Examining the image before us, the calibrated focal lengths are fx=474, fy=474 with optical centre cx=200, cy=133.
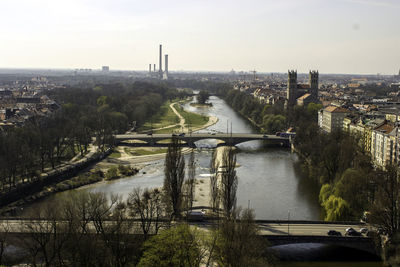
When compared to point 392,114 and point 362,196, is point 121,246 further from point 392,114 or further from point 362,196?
point 392,114

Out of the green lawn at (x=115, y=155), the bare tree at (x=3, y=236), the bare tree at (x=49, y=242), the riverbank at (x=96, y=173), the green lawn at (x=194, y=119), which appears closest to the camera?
the bare tree at (x=49, y=242)

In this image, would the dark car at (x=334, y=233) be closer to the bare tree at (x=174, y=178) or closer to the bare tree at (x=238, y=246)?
the bare tree at (x=238, y=246)

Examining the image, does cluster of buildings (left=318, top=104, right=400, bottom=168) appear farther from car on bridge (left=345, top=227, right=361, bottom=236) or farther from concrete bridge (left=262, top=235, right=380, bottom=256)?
concrete bridge (left=262, top=235, right=380, bottom=256)

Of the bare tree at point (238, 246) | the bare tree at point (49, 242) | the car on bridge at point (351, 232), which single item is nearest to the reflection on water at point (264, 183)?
the car on bridge at point (351, 232)

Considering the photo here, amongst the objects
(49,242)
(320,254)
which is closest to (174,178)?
(49,242)

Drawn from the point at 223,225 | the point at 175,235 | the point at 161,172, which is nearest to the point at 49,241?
the point at 175,235

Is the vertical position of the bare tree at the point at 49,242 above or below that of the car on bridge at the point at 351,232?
above

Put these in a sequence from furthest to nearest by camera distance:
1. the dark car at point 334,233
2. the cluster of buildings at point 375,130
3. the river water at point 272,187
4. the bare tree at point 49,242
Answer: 1. the cluster of buildings at point 375,130
2. the river water at point 272,187
3. the dark car at point 334,233
4. the bare tree at point 49,242
